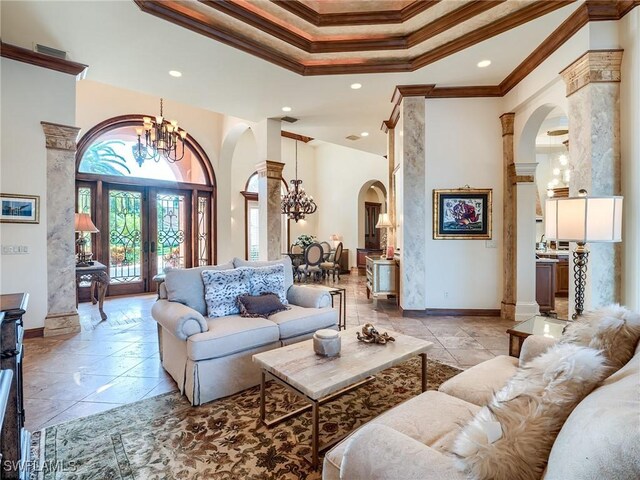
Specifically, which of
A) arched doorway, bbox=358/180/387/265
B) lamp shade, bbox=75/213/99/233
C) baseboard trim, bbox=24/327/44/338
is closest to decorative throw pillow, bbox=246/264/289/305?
baseboard trim, bbox=24/327/44/338

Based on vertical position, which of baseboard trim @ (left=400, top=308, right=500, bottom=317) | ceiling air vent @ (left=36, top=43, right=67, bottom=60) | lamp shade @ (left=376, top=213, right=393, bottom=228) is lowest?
baseboard trim @ (left=400, top=308, right=500, bottom=317)

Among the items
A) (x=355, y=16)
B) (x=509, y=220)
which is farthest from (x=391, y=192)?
(x=355, y=16)

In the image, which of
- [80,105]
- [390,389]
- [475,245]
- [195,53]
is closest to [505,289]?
[475,245]

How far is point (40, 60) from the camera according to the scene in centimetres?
375

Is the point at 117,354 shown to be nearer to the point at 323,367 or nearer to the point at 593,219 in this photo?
the point at 323,367

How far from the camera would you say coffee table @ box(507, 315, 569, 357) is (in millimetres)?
2277

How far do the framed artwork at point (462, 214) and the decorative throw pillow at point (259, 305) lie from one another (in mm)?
2861

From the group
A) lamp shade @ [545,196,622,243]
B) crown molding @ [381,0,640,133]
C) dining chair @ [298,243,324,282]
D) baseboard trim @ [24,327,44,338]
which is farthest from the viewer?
dining chair @ [298,243,324,282]

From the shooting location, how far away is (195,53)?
3.73 m

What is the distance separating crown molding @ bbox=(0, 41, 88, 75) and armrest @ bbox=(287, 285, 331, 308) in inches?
152

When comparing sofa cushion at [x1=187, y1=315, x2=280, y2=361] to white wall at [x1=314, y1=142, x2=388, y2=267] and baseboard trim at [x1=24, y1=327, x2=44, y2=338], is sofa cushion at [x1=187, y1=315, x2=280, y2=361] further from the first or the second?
white wall at [x1=314, y1=142, x2=388, y2=267]

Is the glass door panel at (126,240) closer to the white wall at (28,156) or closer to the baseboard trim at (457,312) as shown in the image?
the white wall at (28,156)

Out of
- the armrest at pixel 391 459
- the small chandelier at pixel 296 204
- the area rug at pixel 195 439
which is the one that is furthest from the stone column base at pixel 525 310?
the small chandelier at pixel 296 204

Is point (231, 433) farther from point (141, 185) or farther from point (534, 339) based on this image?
point (141, 185)
